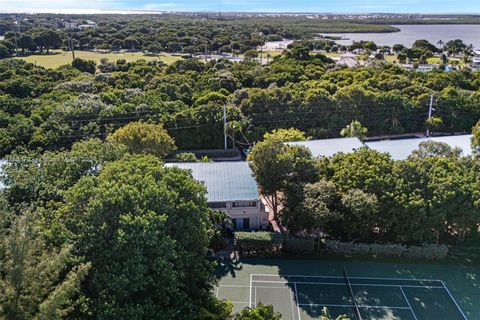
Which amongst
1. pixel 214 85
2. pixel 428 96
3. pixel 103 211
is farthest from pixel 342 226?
pixel 214 85

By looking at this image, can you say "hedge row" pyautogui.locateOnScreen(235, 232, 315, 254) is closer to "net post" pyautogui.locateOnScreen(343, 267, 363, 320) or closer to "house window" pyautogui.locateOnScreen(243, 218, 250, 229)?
"house window" pyautogui.locateOnScreen(243, 218, 250, 229)

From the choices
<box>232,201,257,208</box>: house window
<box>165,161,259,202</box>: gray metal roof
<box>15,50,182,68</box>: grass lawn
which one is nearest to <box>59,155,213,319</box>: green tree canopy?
<box>165,161,259,202</box>: gray metal roof

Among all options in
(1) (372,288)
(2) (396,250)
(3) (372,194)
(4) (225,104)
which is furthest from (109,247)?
(4) (225,104)

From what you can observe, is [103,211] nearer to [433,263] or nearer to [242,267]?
[242,267]

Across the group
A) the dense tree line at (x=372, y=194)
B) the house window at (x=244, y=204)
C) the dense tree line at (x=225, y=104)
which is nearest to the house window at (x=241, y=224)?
the house window at (x=244, y=204)

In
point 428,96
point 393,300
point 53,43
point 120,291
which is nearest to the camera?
point 120,291

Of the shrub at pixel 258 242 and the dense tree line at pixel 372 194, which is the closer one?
the dense tree line at pixel 372 194

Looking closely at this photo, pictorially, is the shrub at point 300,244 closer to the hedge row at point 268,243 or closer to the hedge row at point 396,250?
the hedge row at point 268,243
